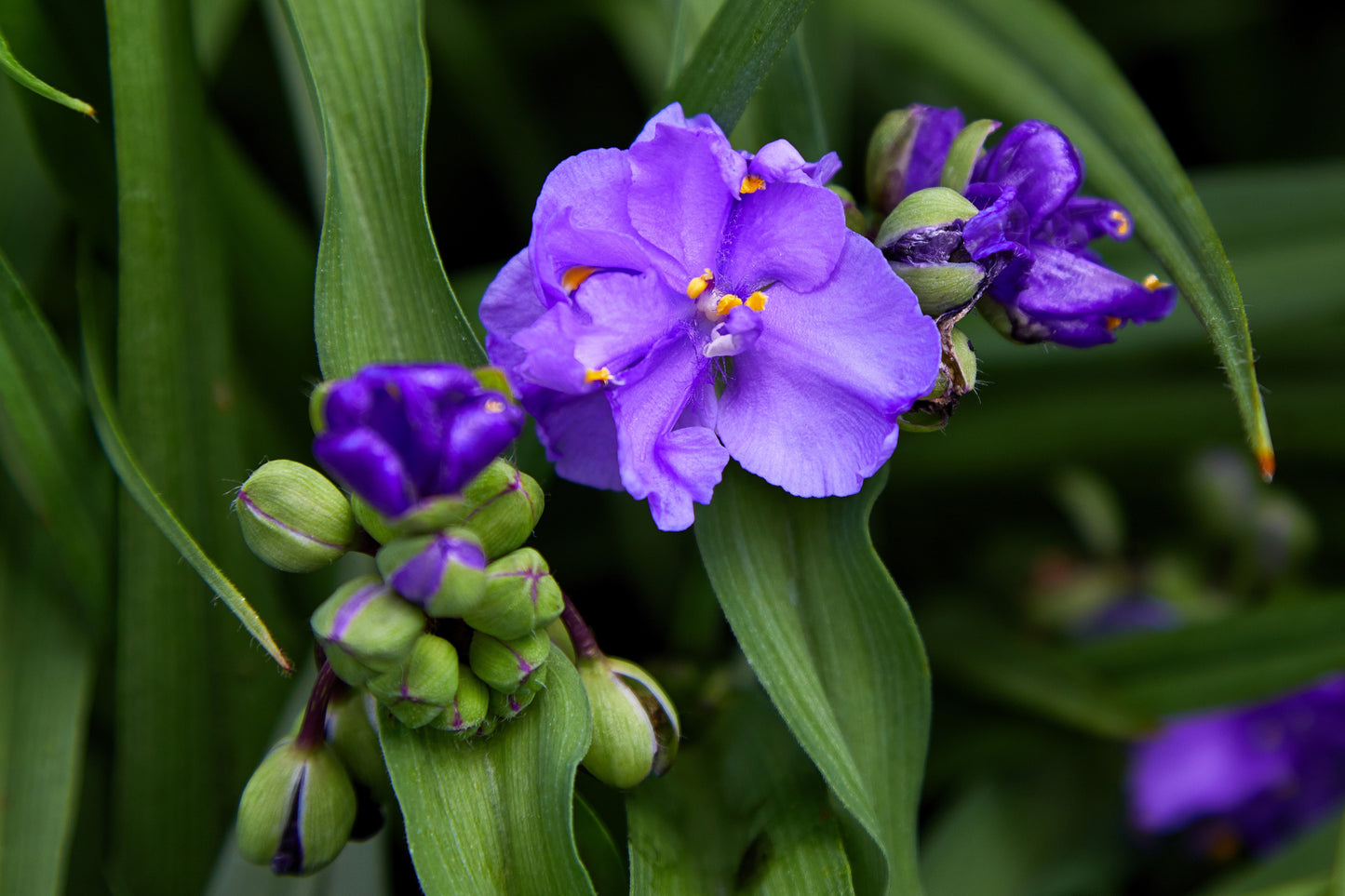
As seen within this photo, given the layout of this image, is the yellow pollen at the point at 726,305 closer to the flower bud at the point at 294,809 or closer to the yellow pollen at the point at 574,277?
the yellow pollen at the point at 574,277

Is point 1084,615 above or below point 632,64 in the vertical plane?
below

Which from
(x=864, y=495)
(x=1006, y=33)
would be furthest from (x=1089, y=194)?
(x=864, y=495)

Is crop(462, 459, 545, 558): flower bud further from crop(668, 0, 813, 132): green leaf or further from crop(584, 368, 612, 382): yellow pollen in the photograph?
crop(668, 0, 813, 132): green leaf

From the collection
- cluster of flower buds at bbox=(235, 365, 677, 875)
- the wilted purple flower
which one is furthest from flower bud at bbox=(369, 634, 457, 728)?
the wilted purple flower

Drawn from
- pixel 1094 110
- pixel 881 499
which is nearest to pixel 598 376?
pixel 1094 110

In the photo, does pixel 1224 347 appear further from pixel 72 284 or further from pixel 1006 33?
pixel 72 284

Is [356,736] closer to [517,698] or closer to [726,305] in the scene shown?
[517,698]

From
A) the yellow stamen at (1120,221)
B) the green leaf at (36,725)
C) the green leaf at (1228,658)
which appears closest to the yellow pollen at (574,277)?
the yellow stamen at (1120,221)
